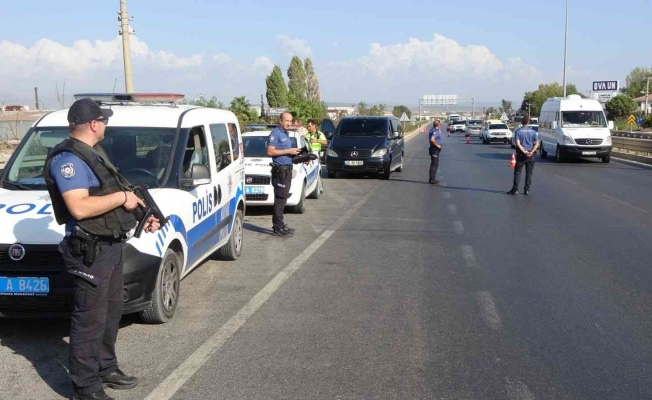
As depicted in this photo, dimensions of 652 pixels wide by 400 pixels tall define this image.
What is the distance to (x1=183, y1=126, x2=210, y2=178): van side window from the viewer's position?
653cm

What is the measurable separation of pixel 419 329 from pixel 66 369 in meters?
2.77

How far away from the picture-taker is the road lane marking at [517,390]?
13.9 ft

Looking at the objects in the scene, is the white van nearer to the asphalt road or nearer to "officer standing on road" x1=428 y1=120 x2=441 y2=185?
"officer standing on road" x1=428 y1=120 x2=441 y2=185

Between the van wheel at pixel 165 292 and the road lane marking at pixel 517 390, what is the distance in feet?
9.23

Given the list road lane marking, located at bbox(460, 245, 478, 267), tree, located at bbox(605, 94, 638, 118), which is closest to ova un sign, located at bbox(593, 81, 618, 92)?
tree, located at bbox(605, 94, 638, 118)

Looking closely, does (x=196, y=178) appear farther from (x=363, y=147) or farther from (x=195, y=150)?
(x=363, y=147)

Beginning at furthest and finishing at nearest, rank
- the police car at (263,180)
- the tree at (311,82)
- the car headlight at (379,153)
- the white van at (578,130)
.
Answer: the tree at (311,82) → the white van at (578,130) → the car headlight at (379,153) → the police car at (263,180)

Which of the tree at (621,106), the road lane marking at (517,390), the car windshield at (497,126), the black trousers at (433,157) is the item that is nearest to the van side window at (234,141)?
the road lane marking at (517,390)

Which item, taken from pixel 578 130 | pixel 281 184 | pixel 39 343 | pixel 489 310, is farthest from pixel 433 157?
pixel 39 343

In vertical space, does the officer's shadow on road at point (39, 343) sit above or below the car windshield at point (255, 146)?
below

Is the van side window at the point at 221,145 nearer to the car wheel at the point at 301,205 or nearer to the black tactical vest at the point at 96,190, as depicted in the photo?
the black tactical vest at the point at 96,190

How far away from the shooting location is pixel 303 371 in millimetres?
4652

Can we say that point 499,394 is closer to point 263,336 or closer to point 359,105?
point 263,336

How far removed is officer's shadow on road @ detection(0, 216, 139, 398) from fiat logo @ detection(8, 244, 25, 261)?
0.05 metres
